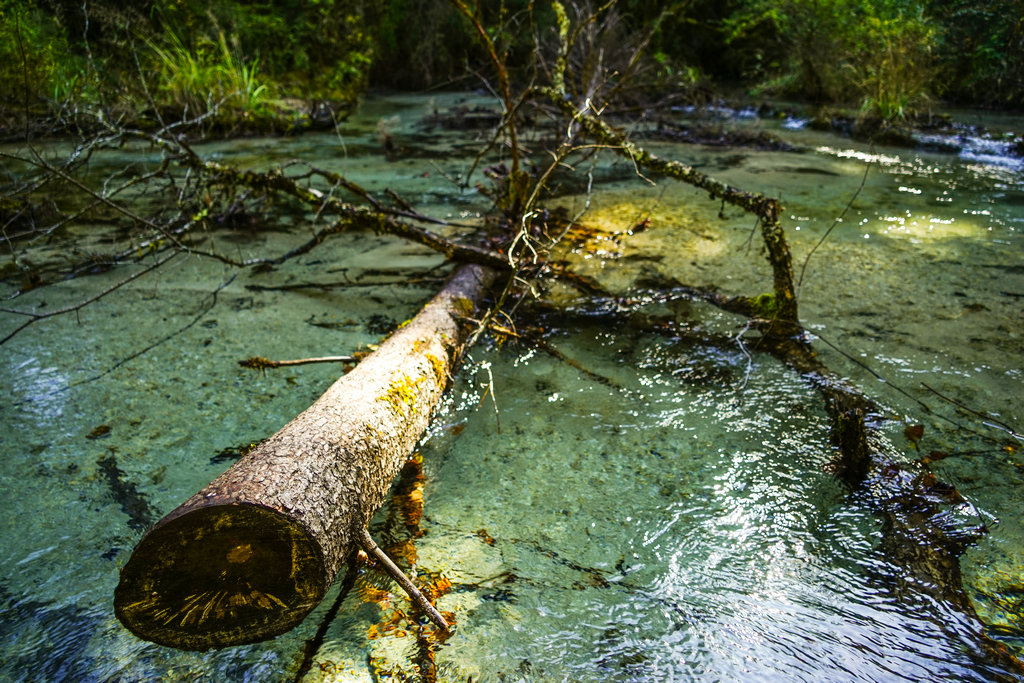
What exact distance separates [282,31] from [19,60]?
31.0ft

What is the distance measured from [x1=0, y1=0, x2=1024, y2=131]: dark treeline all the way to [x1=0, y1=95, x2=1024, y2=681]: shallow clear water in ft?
4.83

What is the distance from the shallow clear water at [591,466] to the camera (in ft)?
4.72

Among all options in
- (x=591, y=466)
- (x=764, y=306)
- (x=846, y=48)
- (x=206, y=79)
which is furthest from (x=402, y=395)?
(x=846, y=48)

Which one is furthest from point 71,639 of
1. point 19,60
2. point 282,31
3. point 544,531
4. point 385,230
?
point 282,31

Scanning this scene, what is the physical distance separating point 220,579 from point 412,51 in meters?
15.5

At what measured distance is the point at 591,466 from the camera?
2109mm

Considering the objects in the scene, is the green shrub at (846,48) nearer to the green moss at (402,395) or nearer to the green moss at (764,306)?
the green moss at (764,306)

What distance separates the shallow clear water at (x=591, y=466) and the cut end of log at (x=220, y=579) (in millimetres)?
197

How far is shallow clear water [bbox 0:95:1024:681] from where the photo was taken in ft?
4.72

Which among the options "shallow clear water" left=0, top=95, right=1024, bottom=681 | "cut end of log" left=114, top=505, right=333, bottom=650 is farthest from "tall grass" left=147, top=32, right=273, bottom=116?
"cut end of log" left=114, top=505, right=333, bottom=650

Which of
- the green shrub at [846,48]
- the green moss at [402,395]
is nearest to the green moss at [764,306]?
the green moss at [402,395]

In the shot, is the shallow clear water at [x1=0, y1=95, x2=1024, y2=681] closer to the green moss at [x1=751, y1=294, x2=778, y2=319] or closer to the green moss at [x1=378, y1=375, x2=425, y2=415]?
the green moss at [x1=751, y1=294, x2=778, y2=319]

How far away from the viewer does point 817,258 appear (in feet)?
12.9

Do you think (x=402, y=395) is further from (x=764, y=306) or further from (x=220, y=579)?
(x=764, y=306)
